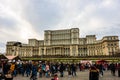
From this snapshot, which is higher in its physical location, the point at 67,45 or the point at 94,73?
the point at 67,45

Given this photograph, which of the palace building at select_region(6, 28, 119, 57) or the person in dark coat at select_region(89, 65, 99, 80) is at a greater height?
the palace building at select_region(6, 28, 119, 57)

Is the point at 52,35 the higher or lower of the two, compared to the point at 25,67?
higher

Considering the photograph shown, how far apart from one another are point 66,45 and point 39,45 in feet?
79.9

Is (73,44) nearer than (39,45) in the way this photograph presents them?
Yes

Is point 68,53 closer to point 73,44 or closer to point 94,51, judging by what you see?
point 73,44

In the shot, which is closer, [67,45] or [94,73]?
[94,73]

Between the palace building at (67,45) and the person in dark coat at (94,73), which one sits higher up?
the palace building at (67,45)

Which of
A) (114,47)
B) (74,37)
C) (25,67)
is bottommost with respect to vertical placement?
(25,67)

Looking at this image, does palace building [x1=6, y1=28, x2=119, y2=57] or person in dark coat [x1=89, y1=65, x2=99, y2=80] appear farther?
palace building [x1=6, y1=28, x2=119, y2=57]

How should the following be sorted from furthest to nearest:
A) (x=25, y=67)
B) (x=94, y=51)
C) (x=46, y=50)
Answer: (x=46, y=50)
(x=94, y=51)
(x=25, y=67)

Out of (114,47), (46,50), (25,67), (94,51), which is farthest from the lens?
(46,50)

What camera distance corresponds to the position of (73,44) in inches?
4951

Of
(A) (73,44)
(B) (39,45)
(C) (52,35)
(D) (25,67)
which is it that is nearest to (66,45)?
(A) (73,44)

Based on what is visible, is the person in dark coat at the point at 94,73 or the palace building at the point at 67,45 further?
the palace building at the point at 67,45
